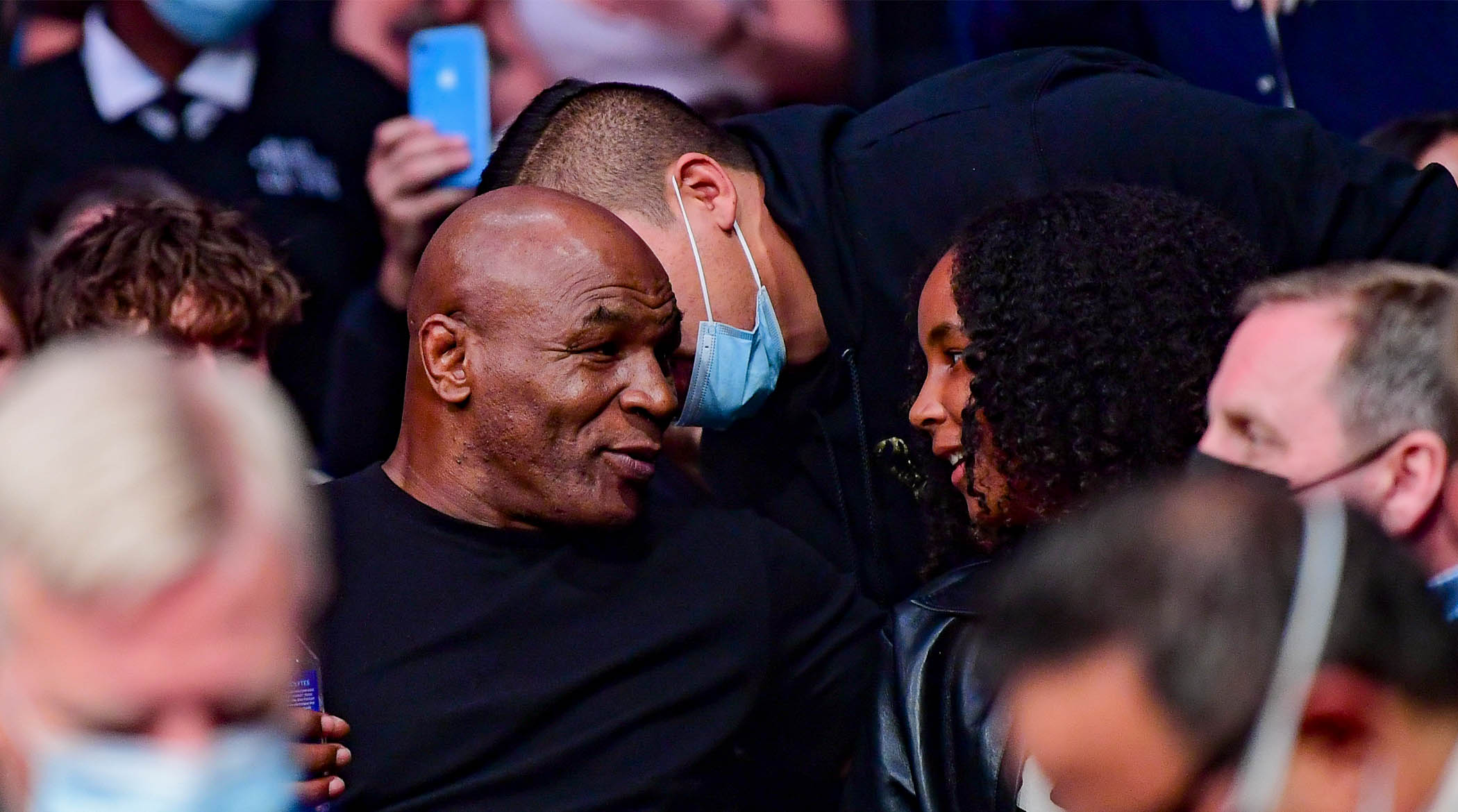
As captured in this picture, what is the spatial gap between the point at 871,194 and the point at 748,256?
279 mm

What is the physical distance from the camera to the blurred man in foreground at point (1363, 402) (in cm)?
218

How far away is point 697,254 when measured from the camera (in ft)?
10.9

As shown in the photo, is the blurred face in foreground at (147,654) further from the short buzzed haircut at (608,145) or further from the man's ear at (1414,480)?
the short buzzed haircut at (608,145)

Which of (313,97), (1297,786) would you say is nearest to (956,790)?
(1297,786)

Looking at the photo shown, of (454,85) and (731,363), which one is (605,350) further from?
(454,85)

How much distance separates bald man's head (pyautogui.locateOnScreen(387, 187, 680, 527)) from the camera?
8.81 feet

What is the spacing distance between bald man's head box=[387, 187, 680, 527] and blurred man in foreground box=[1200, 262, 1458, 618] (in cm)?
90

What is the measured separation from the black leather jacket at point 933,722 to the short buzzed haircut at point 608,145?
1019mm

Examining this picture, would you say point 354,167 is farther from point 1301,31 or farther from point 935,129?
point 1301,31

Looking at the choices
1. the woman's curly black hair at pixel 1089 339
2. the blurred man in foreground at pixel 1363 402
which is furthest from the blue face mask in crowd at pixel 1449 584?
the woman's curly black hair at pixel 1089 339

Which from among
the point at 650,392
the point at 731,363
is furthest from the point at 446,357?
the point at 731,363

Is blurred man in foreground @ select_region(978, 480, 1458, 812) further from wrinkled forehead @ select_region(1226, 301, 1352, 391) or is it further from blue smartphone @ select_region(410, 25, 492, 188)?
blue smartphone @ select_region(410, 25, 492, 188)

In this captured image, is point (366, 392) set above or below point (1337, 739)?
below

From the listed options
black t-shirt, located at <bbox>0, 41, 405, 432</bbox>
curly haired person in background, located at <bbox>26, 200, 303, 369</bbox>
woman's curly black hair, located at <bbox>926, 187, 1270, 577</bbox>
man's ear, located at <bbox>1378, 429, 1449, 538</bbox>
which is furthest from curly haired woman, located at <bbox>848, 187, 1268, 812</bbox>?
black t-shirt, located at <bbox>0, 41, 405, 432</bbox>
